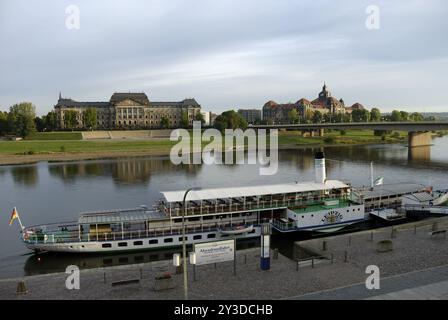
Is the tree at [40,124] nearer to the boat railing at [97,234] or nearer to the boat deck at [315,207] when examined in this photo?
the boat railing at [97,234]

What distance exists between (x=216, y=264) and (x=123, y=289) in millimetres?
5183

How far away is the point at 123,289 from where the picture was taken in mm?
18391

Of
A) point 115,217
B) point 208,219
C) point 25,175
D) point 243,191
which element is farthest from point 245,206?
point 25,175

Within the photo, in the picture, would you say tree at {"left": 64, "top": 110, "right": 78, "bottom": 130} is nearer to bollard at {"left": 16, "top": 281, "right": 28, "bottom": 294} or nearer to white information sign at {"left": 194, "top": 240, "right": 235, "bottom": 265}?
bollard at {"left": 16, "top": 281, "right": 28, "bottom": 294}

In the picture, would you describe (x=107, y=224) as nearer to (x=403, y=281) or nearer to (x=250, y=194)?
(x=250, y=194)

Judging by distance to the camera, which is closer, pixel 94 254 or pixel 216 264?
pixel 216 264

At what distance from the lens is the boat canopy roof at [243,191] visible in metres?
28.9

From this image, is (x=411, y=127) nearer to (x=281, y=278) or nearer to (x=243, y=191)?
(x=243, y=191)

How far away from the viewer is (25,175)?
66062mm

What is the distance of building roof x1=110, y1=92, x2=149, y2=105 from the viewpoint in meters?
170

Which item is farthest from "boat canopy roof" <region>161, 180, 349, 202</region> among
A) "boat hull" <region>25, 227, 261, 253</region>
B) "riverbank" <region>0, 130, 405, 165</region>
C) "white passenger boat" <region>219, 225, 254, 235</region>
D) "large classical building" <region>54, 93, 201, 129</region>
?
"large classical building" <region>54, 93, 201, 129</region>

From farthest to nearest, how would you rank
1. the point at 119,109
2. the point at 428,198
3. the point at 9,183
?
the point at 119,109 < the point at 9,183 < the point at 428,198
